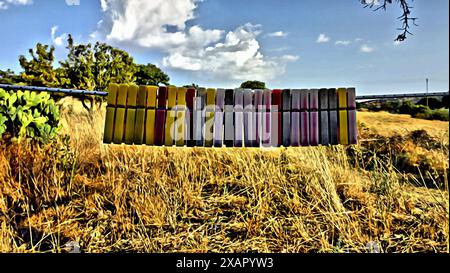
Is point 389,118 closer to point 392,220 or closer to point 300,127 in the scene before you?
point 392,220

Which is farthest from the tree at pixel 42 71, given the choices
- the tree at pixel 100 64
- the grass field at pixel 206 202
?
the grass field at pixel 206 202

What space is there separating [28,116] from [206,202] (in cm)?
127

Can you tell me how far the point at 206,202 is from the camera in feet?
7.35

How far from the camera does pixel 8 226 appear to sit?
1805 mm

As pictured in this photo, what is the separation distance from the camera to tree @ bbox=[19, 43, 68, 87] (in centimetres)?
460

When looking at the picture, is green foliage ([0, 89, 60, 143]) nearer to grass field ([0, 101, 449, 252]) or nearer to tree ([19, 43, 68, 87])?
grass field ([0, 101, 449, 252])

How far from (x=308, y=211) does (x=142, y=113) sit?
1.12m

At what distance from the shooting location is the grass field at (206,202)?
179 cm

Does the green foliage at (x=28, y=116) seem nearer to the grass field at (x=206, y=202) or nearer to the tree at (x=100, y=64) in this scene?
the grass field at (x=206, y=202)

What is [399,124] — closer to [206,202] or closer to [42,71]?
[206,202]

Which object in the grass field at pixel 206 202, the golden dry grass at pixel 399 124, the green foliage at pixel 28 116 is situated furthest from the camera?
the golden dry grass at pixel 399 124

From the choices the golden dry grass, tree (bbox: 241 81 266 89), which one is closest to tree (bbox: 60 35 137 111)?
tree (bbox: 241 81 266 89)

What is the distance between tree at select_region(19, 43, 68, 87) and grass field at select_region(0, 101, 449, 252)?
85.8 inches

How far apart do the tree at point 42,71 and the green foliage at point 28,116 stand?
95.0 inches
